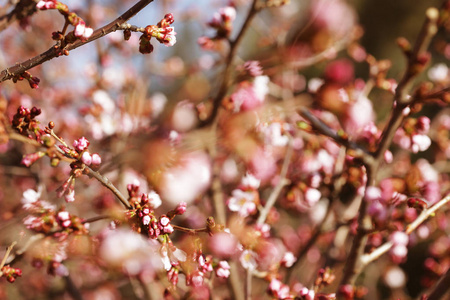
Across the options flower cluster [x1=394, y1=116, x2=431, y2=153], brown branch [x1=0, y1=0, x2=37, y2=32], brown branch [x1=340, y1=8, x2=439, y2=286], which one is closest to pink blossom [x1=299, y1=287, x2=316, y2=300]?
brown branch [x1=340, y1=8, x2=439, y2=286]

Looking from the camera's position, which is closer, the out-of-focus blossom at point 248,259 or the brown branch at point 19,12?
the brown branch at point 19,12

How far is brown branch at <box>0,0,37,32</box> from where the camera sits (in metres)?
1.33

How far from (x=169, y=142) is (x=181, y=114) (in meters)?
0.62

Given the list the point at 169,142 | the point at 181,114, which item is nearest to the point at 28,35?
the point at 181,114

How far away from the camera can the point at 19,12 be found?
1349 millimetres

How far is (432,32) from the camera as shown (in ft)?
3.17

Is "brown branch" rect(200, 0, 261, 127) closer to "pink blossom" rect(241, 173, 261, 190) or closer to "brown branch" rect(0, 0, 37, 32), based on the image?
"pink blossom" rect(241, 173, 261, 190)

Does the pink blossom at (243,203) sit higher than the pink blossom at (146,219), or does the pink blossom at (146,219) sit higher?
the pink blossom at (146,219)

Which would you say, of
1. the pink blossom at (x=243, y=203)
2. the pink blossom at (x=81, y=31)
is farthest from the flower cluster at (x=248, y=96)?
the pink blossom at (x=81, y=31)

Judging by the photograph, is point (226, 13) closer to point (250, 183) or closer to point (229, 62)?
point (229, 62)

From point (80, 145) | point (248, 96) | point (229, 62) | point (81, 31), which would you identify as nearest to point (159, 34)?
point (81, 31)

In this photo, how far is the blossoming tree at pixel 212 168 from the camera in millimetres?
1148

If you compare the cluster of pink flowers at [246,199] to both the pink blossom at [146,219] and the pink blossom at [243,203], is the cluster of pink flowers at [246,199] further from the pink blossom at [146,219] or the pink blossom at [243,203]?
Result: the pink blossom at [146,219]

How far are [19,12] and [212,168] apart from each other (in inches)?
49.0
